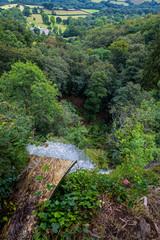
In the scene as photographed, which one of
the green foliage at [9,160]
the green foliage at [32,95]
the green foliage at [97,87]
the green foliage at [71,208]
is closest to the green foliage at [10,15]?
the green foliage at [97,87]

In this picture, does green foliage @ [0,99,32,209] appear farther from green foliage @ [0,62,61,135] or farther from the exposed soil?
green foliage @ [0,62,61,135]

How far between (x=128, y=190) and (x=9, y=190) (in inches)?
100

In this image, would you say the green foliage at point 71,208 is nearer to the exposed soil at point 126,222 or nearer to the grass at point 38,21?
the exposed soil at point 126,222

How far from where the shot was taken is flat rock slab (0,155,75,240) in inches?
102

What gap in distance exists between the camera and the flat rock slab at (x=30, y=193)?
2586 mm

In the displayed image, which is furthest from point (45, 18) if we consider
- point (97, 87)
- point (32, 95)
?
point (32, 95)

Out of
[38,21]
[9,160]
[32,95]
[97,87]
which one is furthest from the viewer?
[38,21]

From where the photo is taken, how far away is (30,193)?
3.12m

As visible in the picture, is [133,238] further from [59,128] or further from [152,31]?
[152,31]

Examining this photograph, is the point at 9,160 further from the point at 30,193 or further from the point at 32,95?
the point at 32,95

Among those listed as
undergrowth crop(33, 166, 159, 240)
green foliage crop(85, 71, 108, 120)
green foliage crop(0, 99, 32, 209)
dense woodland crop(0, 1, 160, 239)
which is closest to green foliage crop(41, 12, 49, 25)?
dense woodland crop(0, 1, 160, 239)

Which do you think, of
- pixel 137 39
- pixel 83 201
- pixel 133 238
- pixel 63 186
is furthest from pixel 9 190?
pixel 137 39

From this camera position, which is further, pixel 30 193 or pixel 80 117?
pixel 80 117

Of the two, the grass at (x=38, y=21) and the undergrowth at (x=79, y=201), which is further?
the grass at (x=38, y=21)
